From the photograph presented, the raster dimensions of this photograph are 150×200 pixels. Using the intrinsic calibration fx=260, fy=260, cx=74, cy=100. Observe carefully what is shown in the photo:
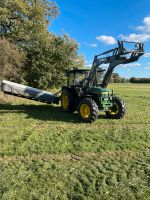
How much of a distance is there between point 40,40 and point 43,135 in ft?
48.7

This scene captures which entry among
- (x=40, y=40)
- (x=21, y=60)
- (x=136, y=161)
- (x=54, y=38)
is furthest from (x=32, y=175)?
(x=54, y=38)

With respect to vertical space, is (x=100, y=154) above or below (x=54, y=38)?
below

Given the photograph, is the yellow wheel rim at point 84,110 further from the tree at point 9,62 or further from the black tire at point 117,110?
the tree at point 9,62

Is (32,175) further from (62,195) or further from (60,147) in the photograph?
(60,147)

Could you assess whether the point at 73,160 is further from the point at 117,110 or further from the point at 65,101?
the point at 65,101

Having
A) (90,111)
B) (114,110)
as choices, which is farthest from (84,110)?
(114,110)

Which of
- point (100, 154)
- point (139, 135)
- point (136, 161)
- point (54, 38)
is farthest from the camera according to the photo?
point (54, 38)

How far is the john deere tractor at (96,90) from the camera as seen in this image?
34.7 ft

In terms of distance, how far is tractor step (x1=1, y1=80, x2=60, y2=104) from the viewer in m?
12.6

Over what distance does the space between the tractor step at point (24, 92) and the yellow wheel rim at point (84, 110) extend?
10.0 feet

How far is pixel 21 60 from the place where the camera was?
1927 cm

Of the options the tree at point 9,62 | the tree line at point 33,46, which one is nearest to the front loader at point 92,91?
the tree at point 9,62

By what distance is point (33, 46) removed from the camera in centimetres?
2141

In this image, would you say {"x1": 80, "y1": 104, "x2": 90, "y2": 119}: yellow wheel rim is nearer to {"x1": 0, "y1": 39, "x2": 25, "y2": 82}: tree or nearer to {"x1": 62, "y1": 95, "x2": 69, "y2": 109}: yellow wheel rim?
{"x1": 62, "y1": 95, "x2": 69, "y2": 109}: yellow wheel rim
